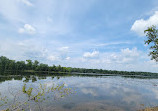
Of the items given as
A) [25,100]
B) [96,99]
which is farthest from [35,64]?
[96,99]

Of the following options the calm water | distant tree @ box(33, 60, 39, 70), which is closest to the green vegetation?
the calm water

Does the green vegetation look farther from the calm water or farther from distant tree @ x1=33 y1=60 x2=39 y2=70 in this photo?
distant tree @ x1=33 y1=60 x2=39 y2=70

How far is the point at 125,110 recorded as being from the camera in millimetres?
14102

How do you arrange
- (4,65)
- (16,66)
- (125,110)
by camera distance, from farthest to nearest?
1. (16,66)
2. (4,65)
3. (125,110)

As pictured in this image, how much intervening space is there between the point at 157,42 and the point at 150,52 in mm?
2320

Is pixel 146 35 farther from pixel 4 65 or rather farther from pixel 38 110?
pixel 4 65

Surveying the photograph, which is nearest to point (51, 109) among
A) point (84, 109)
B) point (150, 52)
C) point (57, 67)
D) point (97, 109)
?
point (84, 109)

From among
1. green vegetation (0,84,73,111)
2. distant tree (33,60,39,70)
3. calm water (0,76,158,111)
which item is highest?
distant tree (33,60,39,70)

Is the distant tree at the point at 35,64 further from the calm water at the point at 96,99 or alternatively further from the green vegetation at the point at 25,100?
the green vegetation at the point at 25,100

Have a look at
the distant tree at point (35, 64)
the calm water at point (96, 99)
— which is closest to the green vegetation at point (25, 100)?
the calm water at point (96, 99)

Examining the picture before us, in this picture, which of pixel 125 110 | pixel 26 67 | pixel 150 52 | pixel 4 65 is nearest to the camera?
pixel 125 110

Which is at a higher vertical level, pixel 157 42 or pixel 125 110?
pixel 157 42

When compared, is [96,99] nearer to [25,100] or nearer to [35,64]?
[25,100]

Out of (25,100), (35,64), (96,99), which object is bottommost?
(96,99)
